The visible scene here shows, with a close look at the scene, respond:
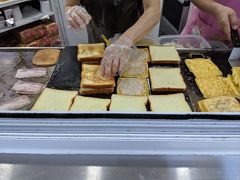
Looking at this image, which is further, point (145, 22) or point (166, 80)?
point (145, 22)

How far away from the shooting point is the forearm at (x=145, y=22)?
6.11 ft

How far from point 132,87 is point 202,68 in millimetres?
535

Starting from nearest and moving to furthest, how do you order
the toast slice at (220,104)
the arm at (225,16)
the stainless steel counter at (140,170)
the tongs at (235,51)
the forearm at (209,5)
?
the stainless steel counter at (140,170) < the toast slice at (220,104) < the tongs at (235,51) < the arm at (225,16) < the forearm at (209,5)

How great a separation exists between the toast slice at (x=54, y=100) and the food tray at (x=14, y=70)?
66 mm

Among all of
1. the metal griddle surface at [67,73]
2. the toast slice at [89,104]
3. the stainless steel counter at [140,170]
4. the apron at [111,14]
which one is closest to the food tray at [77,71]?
the metal griddle surface at [67,73]

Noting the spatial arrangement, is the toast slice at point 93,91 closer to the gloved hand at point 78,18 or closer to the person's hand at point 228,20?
the gloved hand at point 78,18

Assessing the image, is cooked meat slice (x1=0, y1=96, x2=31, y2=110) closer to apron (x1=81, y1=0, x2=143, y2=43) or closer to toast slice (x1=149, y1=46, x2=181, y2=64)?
toast slice (x1=149, y1=46, x2=181, y2=64)

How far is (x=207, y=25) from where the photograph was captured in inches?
93.8

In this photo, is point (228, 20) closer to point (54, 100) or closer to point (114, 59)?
point (114, 59)

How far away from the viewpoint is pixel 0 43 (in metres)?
3.47

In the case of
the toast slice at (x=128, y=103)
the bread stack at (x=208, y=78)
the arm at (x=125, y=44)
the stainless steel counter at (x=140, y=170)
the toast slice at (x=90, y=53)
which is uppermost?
the arm at (x=125, y=44)

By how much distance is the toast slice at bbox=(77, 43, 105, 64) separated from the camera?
6.47 ft

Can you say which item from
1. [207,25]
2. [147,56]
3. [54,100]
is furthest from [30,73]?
[207,25]

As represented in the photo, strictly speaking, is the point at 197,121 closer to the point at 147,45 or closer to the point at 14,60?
the point at 147,45
